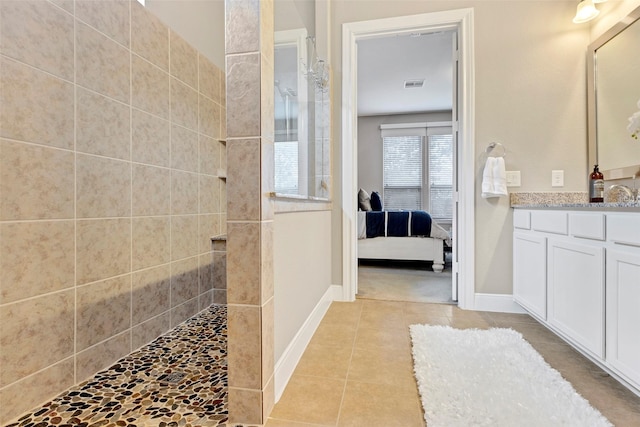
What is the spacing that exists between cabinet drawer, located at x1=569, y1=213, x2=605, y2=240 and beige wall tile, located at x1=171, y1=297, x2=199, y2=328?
7.65 feet

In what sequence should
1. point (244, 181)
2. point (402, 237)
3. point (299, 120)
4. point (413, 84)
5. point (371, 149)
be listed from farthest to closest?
point (371, 149)
point (413, 84)
point (402, 237)
point (299, 120)
point (244, 181)

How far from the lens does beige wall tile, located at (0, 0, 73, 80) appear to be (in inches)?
45.4

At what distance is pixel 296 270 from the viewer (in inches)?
63.4

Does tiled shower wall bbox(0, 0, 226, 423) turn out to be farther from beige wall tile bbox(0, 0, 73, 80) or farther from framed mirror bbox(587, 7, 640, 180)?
framed mirror bbox(587, 7, 640, 180)

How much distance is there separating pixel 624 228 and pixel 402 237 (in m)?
2.82

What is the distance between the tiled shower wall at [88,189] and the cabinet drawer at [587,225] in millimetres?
2280

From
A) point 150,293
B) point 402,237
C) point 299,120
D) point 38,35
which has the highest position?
point 38,35

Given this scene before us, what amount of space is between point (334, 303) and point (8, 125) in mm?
2155

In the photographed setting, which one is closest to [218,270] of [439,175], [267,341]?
[267,341]

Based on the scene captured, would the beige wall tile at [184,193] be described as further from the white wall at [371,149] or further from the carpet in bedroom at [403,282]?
the white wall at [371,149]

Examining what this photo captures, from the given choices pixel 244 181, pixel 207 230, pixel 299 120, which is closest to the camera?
pixel 244 181

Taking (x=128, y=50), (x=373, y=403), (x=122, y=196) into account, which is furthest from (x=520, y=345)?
(x=128, y=50)

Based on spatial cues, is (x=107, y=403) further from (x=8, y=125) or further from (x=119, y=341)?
(x=8, y=125)

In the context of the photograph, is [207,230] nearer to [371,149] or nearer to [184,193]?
[184,193]
